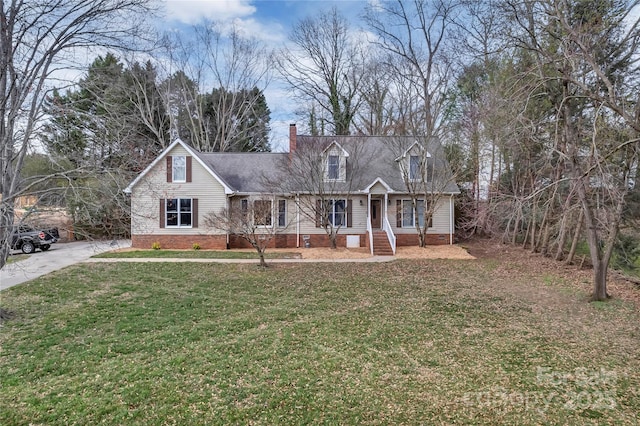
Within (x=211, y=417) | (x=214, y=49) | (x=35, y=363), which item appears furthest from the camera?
(x=214, y=49)

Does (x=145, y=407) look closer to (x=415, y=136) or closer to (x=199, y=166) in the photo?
(x=199, y=166)

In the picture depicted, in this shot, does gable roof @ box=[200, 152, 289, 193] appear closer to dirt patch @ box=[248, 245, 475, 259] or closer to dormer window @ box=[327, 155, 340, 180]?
dormer window @ box=[327, 155, 340, 180]

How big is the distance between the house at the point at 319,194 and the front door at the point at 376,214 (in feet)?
0.18

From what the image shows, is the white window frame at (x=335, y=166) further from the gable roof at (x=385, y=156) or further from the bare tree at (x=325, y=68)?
the bare tree at (x=325, y=68)

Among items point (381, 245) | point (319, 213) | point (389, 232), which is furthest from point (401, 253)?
point (319, 213)

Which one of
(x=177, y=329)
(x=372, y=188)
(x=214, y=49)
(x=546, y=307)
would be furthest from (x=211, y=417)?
(x=214, y=49)

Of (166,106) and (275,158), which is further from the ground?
(166,106)

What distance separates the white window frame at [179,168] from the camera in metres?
17.3

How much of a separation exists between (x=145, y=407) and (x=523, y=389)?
4854mm

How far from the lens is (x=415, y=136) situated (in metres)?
17.9

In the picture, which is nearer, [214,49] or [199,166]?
[199,166]

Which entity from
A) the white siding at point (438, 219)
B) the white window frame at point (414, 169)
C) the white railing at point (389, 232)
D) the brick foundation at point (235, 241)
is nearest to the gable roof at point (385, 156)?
the white window frame at point (414, 169)

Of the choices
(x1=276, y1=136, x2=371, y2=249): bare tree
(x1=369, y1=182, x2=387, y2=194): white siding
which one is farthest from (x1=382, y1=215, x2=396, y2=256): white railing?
(x1=276, y1=136, x2=371, y2=249): bare tree

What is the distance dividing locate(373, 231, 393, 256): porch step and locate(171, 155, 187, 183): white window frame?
10116 millimetres
